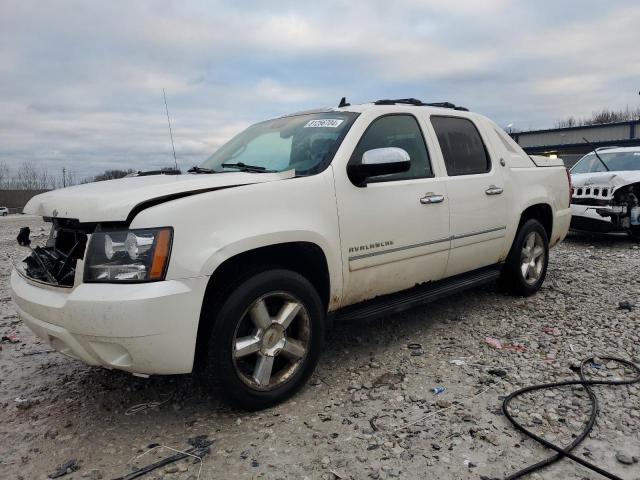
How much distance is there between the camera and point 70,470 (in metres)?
2.41

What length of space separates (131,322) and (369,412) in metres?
1.44

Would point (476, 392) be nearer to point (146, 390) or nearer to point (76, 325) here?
point (146, 390)

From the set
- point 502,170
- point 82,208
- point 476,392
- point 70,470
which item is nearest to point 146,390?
point 70,470

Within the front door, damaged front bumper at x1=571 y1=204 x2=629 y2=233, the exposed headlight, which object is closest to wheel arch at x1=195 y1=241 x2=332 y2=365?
the front door

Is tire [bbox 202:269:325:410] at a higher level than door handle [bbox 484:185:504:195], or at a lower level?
lower

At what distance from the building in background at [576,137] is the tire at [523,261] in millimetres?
28368

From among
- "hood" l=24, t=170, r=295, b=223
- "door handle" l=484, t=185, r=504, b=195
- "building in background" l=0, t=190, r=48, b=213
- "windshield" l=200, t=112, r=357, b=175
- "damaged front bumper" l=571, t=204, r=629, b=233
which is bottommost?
"damaged front bumper" l=571, t=204, r=629, b=233

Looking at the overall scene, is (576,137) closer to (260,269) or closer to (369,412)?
(369,412)

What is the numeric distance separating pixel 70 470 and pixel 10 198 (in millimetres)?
73795

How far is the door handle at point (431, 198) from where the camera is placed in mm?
3605

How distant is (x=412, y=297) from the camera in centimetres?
366

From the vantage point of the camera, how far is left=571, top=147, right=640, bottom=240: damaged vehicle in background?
→ 26.7 ft

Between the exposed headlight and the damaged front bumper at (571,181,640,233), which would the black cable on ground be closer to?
the exposed headlight

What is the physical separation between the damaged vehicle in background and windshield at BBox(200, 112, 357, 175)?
21.4 feet
